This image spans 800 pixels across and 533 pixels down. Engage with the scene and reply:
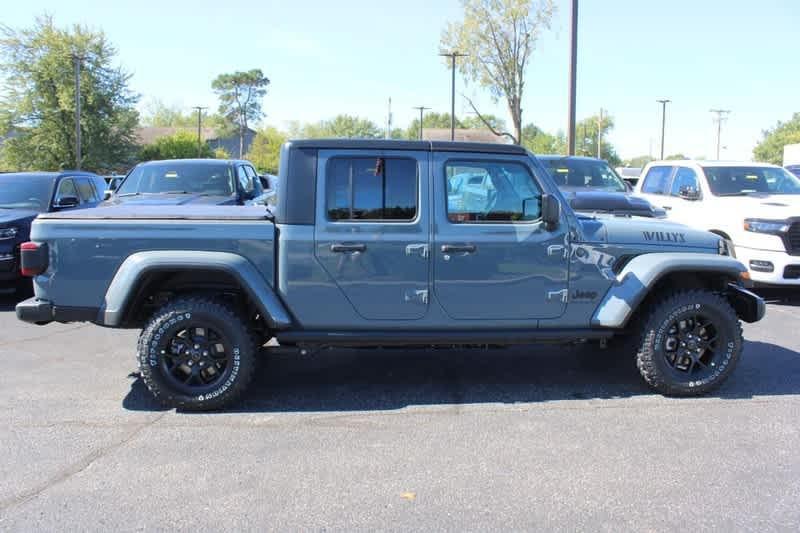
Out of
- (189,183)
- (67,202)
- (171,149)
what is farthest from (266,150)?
(189,183)

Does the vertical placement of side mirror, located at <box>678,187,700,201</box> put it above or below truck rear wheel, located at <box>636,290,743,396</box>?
above

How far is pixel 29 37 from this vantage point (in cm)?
3850

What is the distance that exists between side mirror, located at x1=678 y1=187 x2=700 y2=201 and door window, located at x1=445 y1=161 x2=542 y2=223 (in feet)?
18.4

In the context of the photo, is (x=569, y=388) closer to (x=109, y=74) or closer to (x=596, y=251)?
(x=596, y=251)

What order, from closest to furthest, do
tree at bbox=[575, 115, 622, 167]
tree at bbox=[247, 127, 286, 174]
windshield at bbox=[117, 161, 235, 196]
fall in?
windshield at bbox=[117, 161, 235, 196] → tree at bbox=[247, 127, 286, 174] → tree at bbox=[575, 115, 622, 167]

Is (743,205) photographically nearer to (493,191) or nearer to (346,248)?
(493,191)

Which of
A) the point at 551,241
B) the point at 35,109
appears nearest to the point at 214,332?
the point at 551,241

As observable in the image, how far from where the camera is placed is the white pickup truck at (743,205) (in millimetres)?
7836

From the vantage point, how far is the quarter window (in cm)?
448

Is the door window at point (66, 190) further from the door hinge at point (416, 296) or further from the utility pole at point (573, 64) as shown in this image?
the utility pole at point (573, 64)

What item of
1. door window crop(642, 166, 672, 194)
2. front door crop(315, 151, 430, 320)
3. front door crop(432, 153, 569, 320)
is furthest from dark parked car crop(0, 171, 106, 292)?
door window crop(642, 166, 672, 194)

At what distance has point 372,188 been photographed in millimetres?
4516

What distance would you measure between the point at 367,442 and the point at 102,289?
209 centimetres

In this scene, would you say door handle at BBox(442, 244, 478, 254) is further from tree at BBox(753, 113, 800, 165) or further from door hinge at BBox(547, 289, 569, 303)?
tree at BBox(753, 113, 800, 165)
